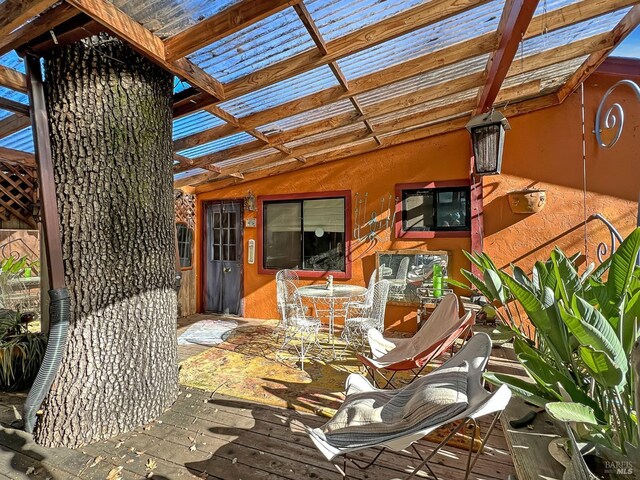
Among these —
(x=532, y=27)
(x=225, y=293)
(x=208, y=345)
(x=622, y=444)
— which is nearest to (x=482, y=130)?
(x=532, y=27)

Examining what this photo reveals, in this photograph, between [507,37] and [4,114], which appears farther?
[4,114]

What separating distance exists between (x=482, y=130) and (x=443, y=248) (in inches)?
81.0

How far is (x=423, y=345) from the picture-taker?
243cm

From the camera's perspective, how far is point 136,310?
6.98 ft

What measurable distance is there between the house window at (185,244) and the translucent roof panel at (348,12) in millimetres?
4347

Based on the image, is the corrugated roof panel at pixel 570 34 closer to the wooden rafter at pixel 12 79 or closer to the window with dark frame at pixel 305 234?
the window with dark frame at pixel 305 234

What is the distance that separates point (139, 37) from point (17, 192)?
15.8 feet

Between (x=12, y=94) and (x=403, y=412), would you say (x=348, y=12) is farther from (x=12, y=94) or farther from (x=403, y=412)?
(x=12, y=94)

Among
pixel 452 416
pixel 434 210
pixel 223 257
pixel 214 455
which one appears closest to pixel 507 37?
pixel 452 416

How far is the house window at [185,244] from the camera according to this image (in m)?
5.49

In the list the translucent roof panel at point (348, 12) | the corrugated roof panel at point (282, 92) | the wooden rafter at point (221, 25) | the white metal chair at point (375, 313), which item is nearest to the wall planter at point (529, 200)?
the white metal chair at point (375, 313)

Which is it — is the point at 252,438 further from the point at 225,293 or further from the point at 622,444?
the point at 225,293

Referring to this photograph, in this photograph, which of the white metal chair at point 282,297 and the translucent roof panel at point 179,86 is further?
the white metal chair at point 282,297

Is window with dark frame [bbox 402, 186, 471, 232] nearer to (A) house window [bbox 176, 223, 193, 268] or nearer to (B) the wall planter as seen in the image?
(B) the wall planter
